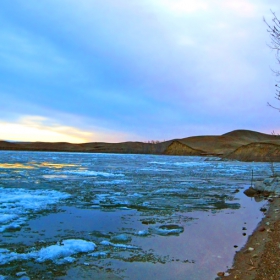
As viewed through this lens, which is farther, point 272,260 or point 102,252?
point 102,252

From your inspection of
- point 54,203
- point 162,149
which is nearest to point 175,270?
point 54,203

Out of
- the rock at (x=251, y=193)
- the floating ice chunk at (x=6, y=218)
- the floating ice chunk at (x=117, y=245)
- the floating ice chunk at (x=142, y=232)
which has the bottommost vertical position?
the floating ice chunk at (x=117, y=245)

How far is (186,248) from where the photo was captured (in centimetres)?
655

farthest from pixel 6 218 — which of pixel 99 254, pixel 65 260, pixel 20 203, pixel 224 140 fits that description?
pixel 224 140

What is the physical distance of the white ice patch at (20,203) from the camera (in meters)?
8.31

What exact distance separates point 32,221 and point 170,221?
3875 mm

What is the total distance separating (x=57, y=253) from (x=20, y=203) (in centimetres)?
549

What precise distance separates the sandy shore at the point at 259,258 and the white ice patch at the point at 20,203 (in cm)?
533

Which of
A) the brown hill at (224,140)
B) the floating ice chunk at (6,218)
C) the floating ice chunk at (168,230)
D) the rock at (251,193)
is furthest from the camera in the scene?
the brown hill at (224,140)

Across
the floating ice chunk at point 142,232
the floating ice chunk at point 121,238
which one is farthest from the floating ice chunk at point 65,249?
the floating ice chunk at point 142,232

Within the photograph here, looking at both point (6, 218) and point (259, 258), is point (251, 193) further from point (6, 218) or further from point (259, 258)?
point (6, 218)

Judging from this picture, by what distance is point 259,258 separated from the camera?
576cm

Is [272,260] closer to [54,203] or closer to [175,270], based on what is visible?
[175,270]

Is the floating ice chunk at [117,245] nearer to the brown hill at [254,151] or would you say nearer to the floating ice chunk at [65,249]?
the floating ice chunk at [65,249]
